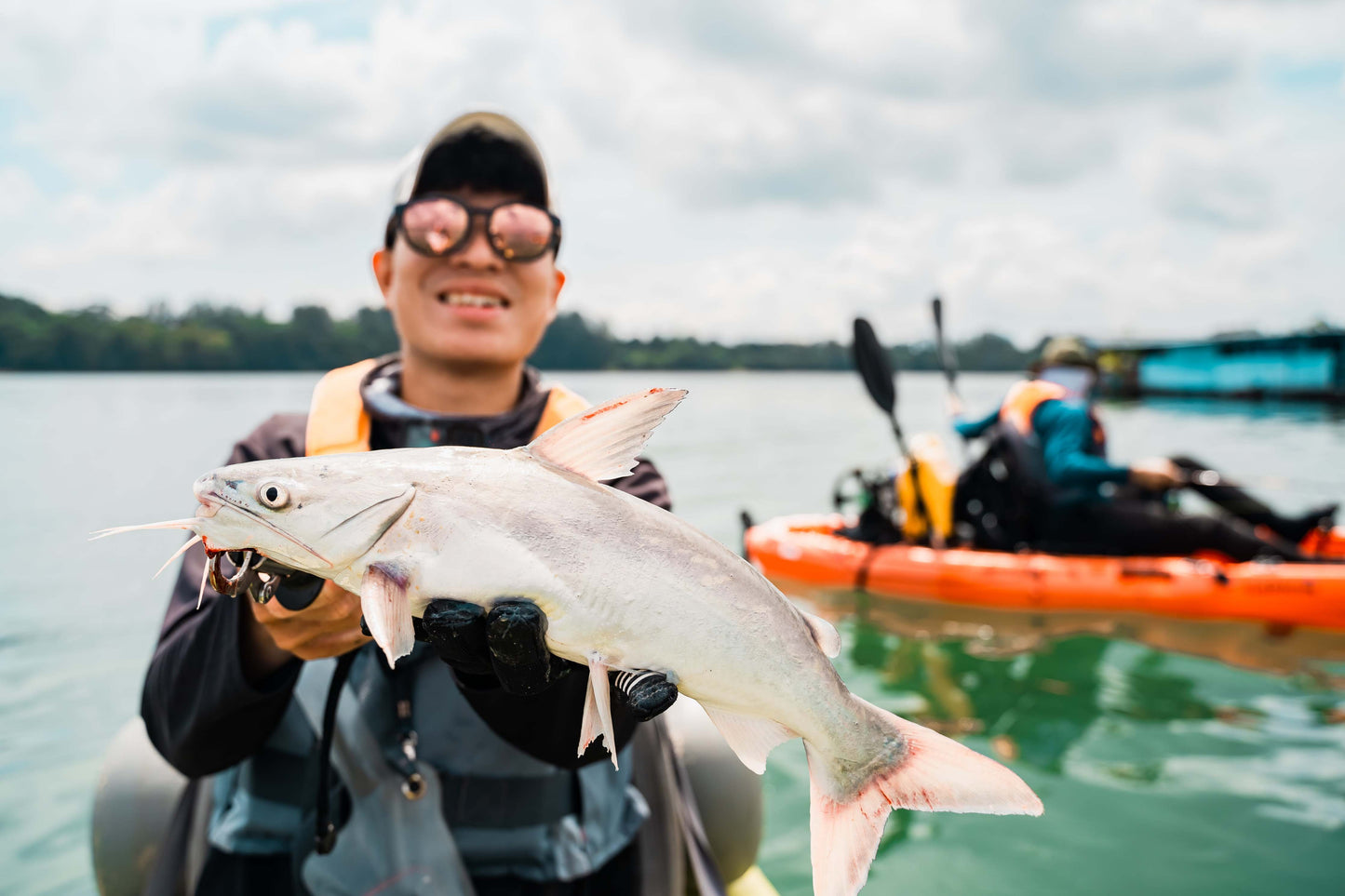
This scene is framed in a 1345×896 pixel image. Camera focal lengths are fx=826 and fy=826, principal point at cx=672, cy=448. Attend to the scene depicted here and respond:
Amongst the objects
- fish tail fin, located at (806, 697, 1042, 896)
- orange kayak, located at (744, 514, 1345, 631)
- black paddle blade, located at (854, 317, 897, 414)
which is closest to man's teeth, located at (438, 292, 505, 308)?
fish tail fin, located at (806, 697, 1042, 896)

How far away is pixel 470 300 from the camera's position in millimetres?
2758

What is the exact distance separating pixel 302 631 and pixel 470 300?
1252 mm

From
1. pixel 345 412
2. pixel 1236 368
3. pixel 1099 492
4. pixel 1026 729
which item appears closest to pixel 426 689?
pixel 345 412

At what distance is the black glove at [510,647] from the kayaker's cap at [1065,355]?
918 cm

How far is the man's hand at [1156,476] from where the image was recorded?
8750mm

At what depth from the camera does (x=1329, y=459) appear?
2362 centimetres

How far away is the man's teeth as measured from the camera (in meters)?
2.76

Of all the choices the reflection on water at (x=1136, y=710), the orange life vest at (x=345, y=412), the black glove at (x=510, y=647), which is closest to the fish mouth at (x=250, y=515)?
the black glove at (x=510, y=647)

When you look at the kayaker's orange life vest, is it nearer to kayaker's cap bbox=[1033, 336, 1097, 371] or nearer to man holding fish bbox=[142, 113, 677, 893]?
kayaker's cap bbox=[1033, 336, 1097, 371]

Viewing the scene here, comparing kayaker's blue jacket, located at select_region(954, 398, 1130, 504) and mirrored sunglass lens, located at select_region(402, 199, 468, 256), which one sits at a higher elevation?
mirrored sunglass lens, located at select_region(402, 199, 468, 256)

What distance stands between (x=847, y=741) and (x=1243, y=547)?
915 centimetres

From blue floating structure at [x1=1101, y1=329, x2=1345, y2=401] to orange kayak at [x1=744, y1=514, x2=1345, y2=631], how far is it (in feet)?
144

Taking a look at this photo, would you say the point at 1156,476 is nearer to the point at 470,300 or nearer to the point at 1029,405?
the point at 1029,405

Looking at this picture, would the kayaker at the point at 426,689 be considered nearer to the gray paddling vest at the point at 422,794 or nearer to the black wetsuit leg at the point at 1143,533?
the gray paddling vest at the point at 422,794
